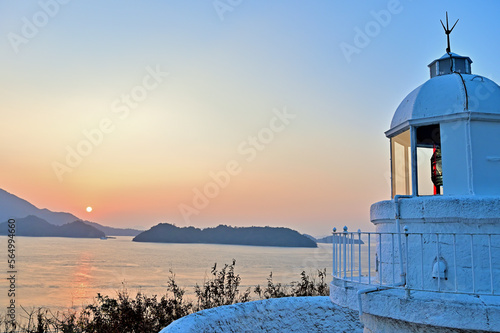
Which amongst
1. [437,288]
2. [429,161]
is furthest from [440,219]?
[429,161]

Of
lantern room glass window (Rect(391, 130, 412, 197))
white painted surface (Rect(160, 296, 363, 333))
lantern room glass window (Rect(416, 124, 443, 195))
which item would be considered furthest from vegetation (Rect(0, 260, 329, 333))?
lantern room glass window (Rect(416, 124, 443, 195))

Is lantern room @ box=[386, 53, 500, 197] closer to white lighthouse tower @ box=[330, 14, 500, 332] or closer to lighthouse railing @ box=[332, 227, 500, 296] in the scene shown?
white lighthouse tower @ box=[330, 14, 500, 332]

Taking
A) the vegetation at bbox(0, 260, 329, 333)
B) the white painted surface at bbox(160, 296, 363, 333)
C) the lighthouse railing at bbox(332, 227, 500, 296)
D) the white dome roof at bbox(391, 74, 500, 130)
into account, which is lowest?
the vegetation at bbox(0, 260, 329, 333)

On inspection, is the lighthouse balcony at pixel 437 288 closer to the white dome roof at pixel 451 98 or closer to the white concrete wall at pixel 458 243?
the white concrete wall at pixel 458 243

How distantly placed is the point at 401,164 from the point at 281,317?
3.55 meters

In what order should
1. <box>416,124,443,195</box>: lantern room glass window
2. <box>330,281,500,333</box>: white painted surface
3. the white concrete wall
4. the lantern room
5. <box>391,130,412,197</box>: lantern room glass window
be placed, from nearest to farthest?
1. <box>330,281,500,333</box>: white painted surface
2. the white concrete wall
3. the lantern room
4. <box>416,124,443,195</box>: lantern room glass window
5. <box>391,130,412,197</box>: lantern room glass window

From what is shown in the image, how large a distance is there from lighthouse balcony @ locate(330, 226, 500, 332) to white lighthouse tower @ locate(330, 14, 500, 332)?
11 millimetres

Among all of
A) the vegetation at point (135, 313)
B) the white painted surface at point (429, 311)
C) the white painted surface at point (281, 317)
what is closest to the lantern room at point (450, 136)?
the white painted surface at point (429, 311)

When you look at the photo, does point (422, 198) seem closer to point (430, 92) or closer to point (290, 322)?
point (430, 92)

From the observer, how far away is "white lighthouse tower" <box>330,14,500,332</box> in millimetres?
4680

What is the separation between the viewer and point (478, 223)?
4.95 metres

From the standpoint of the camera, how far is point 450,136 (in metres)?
5.47

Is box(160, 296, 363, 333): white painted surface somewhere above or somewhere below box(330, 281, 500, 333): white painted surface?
below

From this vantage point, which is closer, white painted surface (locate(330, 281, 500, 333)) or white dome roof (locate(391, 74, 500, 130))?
white painted surface (locate(330, 281, 500, 333))
